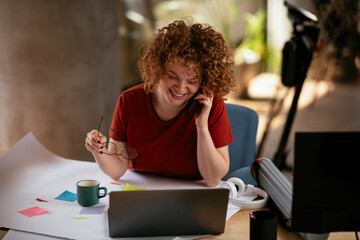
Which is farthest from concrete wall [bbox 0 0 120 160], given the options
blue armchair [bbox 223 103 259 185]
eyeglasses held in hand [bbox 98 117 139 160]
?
blue armchair [bbox 223 103 259 185]

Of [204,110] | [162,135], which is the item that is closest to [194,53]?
[204,110]

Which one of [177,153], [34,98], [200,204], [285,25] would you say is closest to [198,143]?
[177,153]

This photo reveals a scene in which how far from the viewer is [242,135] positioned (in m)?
1.91

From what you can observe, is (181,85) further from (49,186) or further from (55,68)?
(55,68)

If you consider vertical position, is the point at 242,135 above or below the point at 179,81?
below

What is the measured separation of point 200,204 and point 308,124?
12.6 ft

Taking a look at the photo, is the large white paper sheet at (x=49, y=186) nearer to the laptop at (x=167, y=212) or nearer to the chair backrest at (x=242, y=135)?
the laptop at (x=167, y=212)

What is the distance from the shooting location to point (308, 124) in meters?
4.62

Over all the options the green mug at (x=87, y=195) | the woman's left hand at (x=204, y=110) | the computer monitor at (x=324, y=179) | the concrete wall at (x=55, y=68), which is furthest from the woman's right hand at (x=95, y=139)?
the concrete wall at (x=55, y=68)

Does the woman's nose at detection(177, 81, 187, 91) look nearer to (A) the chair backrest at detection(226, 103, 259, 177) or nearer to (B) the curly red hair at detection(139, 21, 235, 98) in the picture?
(B) the curly red hair at detection(139, 21, 235, 98)

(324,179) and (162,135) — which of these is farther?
(162,135)

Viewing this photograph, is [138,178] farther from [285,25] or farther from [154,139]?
[285,25]

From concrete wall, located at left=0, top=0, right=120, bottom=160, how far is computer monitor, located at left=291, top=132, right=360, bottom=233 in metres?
1.97

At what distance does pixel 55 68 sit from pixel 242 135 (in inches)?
51.7
